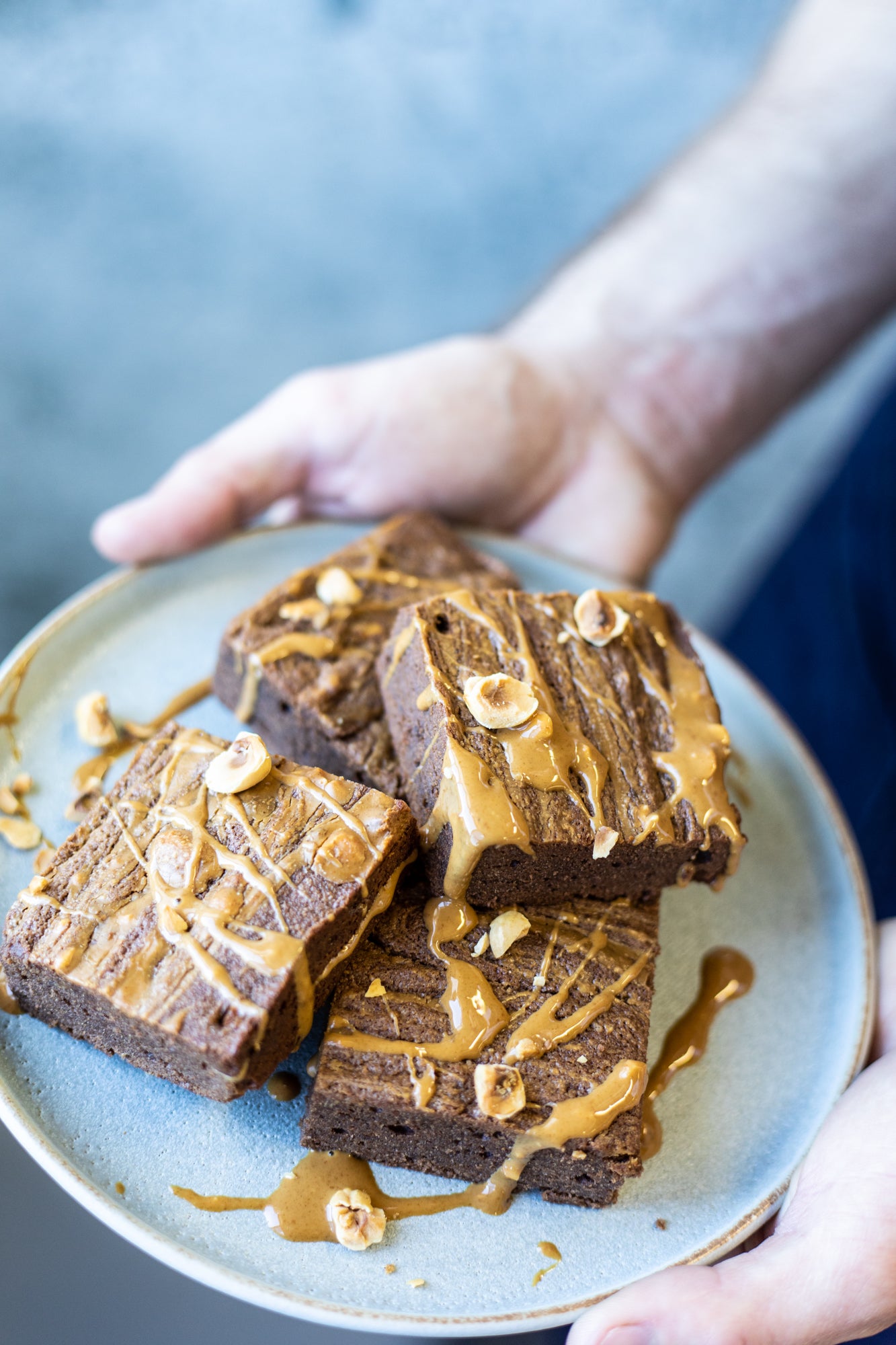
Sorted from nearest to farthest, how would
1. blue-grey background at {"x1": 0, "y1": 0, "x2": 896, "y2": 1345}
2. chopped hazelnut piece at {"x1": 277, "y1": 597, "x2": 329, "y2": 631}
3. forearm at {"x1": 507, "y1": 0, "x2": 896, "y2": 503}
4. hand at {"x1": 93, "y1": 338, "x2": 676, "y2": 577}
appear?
1. chopped hazelnut piece at {"x1": 277, "y1": 597, "x2": 329, "y2": 631}
2. hand at {"x1": 93, "y1": 338, "x2": 676, "y2": 577}
3. forearm at {"x1": 507, "y1": 0, "x2": 896, "y2": 503}
4. blue-grey background at {"x1": 0, "y1": 0, "x2": 896, "y2": 1345}

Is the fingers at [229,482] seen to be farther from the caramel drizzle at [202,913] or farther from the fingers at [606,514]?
the caramel drizzle at [202,913]

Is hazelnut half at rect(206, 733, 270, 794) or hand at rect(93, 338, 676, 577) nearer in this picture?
hazelnut half at rect(206, 733, 270, 794)

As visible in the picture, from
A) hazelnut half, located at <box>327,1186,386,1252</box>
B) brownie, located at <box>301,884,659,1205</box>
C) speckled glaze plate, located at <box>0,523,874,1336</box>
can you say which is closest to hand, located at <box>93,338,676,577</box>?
speckled glaze plate, located at <box>0,523,874,1336</box>

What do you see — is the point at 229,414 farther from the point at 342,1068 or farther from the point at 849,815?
the point at 342,1068

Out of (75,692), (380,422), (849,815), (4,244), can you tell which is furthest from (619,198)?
(75,692)

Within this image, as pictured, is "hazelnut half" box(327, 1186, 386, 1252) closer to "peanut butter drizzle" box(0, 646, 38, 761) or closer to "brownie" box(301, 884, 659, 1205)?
"brownie" box(301, 884, 659, 1205)

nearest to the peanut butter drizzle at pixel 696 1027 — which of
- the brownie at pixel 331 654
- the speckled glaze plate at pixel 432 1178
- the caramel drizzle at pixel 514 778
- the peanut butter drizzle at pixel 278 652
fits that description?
the speckled glaze plate at pixel 432 1178

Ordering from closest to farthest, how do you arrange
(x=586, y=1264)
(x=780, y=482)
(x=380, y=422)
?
(x=586, y=1264) → (x=380, y=422) → (x=780, y=482)
